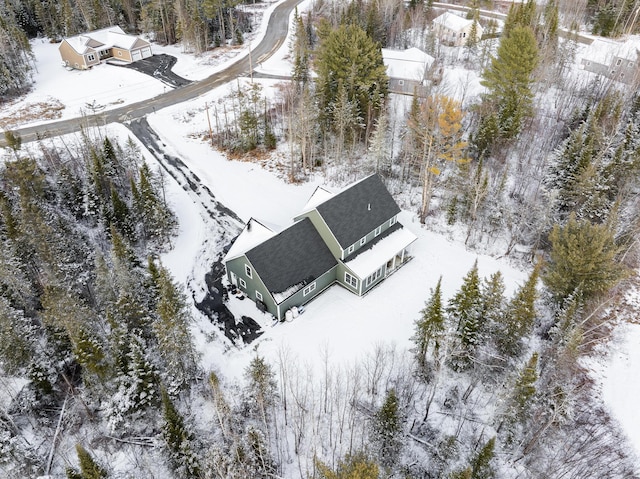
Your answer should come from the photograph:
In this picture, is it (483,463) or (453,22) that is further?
(453,22)

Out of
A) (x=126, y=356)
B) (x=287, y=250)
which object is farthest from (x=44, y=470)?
(x=287, y=250)

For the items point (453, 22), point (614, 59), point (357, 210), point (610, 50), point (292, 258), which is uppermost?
point (453, 22)

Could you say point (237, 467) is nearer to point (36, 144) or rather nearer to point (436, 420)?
point (436, 420)

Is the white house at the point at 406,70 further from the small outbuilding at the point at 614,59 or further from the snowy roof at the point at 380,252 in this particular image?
the snowy roof at the point at 380,252

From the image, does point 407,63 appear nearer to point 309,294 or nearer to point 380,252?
point 380,252

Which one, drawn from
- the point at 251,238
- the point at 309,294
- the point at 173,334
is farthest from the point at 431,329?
the point at 251,238

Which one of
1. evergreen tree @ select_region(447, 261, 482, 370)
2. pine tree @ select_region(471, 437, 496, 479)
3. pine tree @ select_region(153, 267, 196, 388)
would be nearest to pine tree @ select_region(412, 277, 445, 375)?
evergreen tree @ select_region(447, 261, 482, 370)
